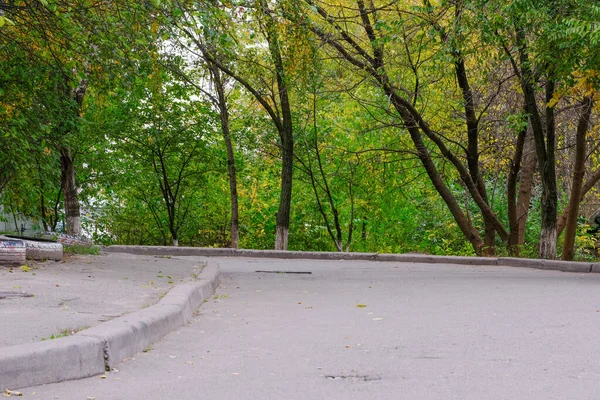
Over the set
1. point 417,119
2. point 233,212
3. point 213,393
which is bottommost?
point 213,393

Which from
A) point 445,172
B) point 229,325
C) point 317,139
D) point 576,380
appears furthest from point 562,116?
point 576,380

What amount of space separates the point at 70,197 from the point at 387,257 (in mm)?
10266

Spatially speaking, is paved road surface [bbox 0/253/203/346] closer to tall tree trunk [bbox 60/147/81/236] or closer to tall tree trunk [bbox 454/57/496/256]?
tall tree trunk [bbox 60/147/81/236]

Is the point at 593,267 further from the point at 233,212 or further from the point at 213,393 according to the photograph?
the point at 233,212

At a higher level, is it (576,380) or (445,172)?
(445,172)

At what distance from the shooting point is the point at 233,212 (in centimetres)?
2941

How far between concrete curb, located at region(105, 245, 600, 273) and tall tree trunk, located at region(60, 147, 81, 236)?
1886 mm

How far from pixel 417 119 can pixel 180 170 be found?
10710 millimetres

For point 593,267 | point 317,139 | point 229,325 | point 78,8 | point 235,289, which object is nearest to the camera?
point 229,325

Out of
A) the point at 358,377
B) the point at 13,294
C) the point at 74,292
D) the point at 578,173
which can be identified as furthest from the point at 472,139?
the point at 358,377

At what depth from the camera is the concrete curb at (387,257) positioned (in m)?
17.2

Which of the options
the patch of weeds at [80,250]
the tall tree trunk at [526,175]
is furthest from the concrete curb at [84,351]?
the tall tree trunk at [526,175]

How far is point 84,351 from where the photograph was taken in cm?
552

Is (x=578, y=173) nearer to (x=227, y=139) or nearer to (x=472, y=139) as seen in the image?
(x=472, y=139)
